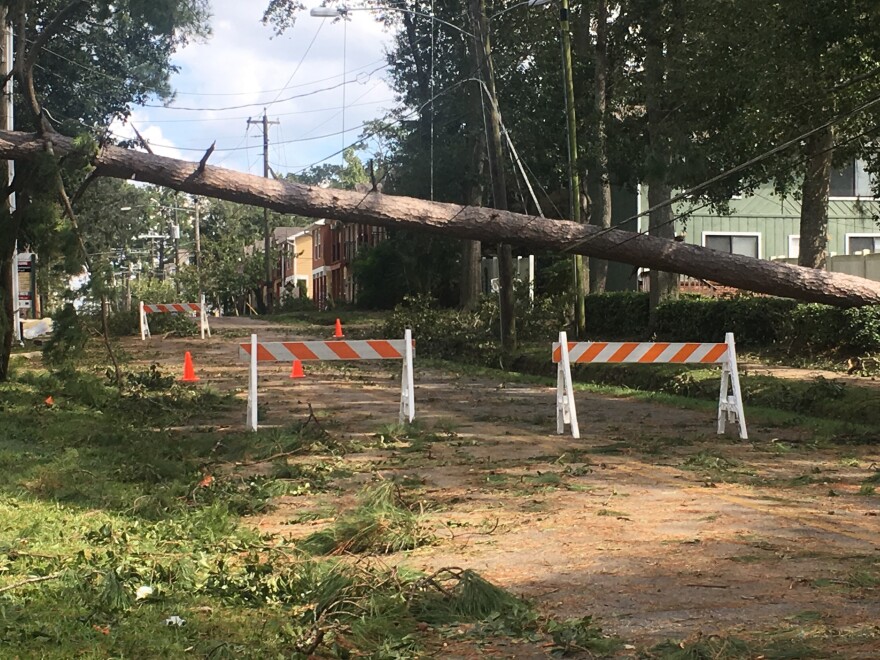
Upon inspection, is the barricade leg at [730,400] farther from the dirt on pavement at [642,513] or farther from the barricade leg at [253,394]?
the barricade leg at [253,394]

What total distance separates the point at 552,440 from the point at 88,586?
743cm

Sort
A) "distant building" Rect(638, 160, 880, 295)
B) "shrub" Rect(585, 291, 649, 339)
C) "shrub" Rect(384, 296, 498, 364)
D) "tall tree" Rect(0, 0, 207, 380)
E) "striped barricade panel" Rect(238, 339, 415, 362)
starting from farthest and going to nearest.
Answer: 1. "distant building" Rect(638, 160, 880, 295)
2. "shrub" Rect(384, 296, 498, 364)
3. "shrub" Rect(585, 291, 649, 339)
4. "tall tree" Rect(0, 0, 207, 380)
5. "striped barricade panel" Rect(238, 339, 415, 362)

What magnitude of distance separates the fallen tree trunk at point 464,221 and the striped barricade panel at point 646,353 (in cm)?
216

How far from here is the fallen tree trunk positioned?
14.1 metres

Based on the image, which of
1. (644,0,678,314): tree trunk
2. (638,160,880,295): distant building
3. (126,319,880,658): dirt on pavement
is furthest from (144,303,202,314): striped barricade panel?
(126,319,880,658): dirt on pavement

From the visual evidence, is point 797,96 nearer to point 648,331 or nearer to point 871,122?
point 871,122

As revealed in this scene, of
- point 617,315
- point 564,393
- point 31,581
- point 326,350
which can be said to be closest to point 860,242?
point 617,315

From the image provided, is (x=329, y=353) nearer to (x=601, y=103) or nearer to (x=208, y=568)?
(x=208, y=568)

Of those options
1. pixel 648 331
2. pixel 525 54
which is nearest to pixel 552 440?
pixel 648 331

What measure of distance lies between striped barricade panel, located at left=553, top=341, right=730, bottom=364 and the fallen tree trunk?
216 cm

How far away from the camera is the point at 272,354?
1398 centimetres

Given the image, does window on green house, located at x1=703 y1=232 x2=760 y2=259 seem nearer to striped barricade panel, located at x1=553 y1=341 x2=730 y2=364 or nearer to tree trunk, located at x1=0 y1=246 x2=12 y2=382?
tree trunk, located at x1=0 y1=246 x2=12 y2=382

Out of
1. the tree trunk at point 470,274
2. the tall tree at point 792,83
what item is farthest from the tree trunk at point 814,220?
the tree trunk at point 470,274

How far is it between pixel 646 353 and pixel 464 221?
3.25 m
